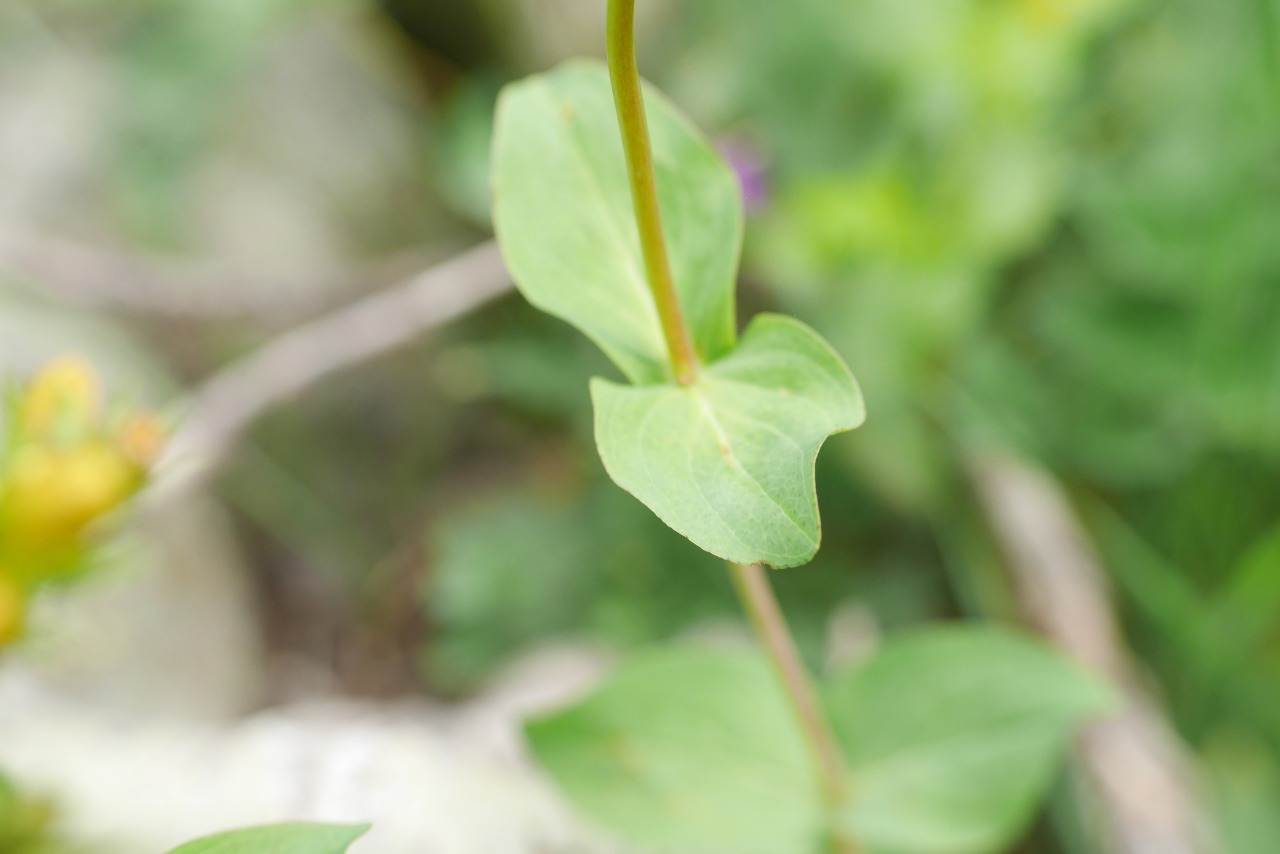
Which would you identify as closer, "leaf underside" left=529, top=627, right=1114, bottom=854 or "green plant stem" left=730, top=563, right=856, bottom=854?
"green plant stem" left=730, top=563, right=856, bottom=854

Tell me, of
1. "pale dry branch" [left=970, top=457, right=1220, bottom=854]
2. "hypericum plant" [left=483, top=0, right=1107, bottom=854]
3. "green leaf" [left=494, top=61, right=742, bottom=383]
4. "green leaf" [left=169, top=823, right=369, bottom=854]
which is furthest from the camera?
"pale dry branch" [left=970, top=457, right=1220, bottom=854]

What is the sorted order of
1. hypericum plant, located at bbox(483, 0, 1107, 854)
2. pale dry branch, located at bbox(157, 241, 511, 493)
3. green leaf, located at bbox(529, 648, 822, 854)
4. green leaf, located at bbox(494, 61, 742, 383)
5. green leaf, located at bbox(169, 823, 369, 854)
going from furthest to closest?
pale dry branch, located at bbox(157, 241, 511, 493) < green leaf, located at bbox(529, 648, 822, 854) < green leaf, located at bbox(494, 61, 742, 383) < hypericum plant, located at bbox(483, 0, 1107, 854) < green leaf, located at bbox(169, 823, 369, 854)

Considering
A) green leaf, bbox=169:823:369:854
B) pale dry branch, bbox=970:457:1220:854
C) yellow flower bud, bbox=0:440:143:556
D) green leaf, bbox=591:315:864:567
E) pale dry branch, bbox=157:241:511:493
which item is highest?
pale dry branch, bbox=157:241:511:493

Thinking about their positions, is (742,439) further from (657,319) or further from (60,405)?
(60,405)

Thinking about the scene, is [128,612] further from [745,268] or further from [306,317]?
[745,268]

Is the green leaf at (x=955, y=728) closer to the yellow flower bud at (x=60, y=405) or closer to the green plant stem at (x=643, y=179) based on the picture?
the green plant stem at (x=643, y=179)

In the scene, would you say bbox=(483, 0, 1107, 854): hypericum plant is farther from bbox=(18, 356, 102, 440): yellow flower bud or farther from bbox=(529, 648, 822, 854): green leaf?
bbox=(18, 356, 102, 440): yellow flower bud

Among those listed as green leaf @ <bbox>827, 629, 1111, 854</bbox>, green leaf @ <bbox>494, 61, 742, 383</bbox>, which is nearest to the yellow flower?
green leaf @ <bbox>494, 61, 742, 383</bbox>
